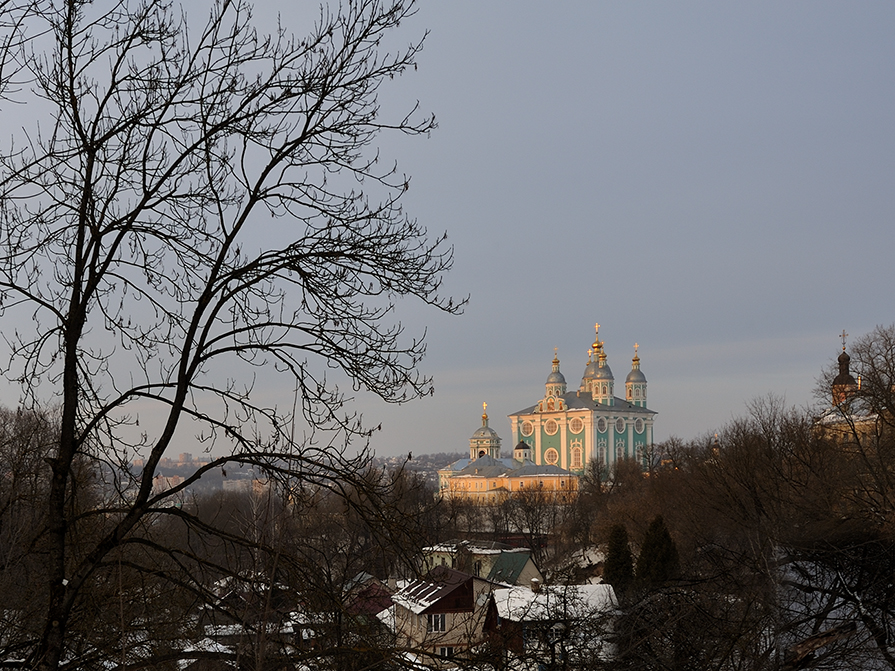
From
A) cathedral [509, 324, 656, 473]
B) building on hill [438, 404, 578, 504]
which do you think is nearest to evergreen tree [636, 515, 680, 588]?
building on hill [438, 404, 578, 504]

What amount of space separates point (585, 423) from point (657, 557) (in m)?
82.6

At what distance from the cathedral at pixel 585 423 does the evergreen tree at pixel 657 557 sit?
3052 inches

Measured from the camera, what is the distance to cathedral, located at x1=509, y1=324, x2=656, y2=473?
10831cm

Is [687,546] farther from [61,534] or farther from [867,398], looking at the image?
[61,534]

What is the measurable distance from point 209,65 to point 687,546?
3104 cm

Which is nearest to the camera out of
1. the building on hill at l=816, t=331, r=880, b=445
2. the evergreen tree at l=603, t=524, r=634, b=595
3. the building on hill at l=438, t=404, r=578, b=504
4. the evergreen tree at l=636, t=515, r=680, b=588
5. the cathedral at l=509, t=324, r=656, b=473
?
the evergreen tree at l=636, t=515, r=680, b=588

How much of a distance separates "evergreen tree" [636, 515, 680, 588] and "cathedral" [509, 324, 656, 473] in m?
77.5

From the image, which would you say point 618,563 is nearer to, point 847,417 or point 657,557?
point 657,557

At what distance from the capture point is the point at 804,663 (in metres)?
16.9

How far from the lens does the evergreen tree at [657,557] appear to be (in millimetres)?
25531

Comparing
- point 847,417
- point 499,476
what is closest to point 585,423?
point 499,476

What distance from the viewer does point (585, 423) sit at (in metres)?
108

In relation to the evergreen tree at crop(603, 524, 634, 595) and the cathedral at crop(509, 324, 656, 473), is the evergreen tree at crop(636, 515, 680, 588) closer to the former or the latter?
the evergreen tree at crop(603, 524, 634, 595)

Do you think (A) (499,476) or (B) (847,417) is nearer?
(B) (847,417)
